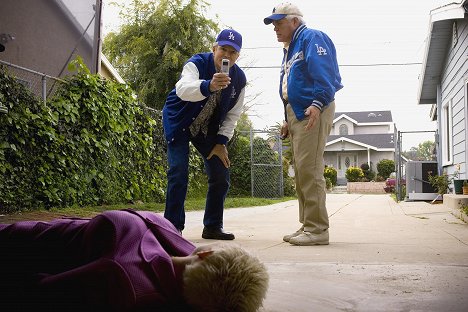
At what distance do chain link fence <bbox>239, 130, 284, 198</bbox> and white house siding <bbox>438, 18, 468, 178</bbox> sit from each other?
4.88 metres

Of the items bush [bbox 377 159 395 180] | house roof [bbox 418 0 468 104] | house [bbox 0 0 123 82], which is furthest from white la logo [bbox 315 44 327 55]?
bush [bbox 377 159 395 180]

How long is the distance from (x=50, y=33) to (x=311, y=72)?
6378 millimetres

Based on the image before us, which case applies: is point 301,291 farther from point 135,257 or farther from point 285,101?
point 285,101

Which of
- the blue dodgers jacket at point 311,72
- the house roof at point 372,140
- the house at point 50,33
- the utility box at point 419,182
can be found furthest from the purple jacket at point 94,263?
the house roof at point 372,140

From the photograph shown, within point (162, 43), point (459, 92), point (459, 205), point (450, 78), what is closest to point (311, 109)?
point (459, 205)

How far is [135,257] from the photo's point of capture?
1.44 metres

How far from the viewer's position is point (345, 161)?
46000 mm

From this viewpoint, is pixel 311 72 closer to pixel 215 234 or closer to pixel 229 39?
pixel 229 39

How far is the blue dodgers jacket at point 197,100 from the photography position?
3.58 meters

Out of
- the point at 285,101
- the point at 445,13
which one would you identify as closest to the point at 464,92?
the point at 445,13

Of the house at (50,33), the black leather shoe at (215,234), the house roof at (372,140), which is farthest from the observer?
the house roof at (372,140)

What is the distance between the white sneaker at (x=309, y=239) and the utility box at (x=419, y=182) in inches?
360

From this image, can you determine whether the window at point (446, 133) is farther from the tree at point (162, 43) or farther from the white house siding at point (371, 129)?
the white house siding at point (371, 129)

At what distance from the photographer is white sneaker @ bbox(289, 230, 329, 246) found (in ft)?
12.7
